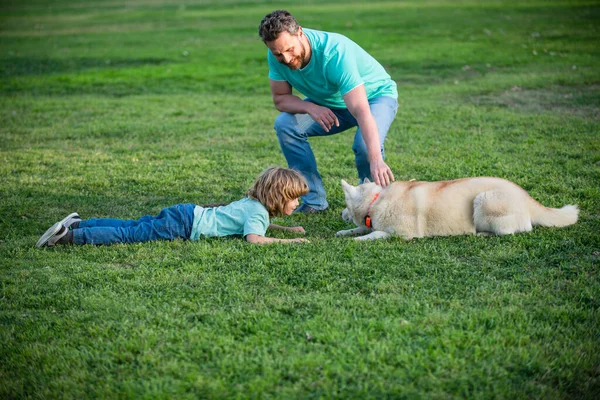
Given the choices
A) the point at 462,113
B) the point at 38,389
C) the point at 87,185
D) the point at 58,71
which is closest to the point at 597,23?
the point at 462,113

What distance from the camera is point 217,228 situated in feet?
18.6

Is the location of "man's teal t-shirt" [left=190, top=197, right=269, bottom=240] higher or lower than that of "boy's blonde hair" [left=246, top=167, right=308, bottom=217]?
lower

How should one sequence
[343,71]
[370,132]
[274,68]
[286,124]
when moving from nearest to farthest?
[370,132] < [343,71] < [274,68] < [286,124]

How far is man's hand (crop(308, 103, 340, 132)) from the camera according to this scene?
19.9ft

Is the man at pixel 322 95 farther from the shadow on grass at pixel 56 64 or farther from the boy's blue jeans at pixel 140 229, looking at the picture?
the shadow on grass at pixel 56 64

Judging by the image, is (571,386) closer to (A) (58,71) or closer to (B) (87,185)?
(B) (87,185)

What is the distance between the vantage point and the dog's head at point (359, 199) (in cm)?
562

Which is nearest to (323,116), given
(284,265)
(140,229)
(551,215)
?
(284,265)

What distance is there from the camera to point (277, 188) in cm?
555

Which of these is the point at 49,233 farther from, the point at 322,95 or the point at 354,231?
the point at 322,95

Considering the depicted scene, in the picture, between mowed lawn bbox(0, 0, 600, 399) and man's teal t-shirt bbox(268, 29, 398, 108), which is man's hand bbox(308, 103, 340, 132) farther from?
mowed lawn bbox(0, 0, 600, 399)

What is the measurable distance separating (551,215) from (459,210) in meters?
0.81

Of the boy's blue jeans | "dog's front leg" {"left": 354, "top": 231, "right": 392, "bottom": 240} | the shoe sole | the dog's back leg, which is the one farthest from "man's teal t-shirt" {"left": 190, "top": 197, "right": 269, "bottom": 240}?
the dog's back leg

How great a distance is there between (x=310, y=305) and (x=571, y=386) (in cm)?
169
